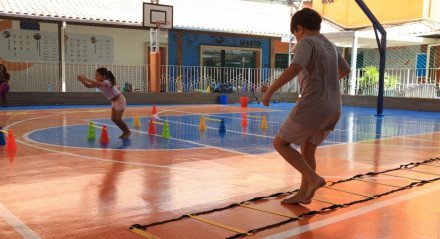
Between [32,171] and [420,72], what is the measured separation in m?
20.7

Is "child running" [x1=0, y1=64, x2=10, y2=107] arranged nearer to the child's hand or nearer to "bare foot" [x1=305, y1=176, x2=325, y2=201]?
the child's hand

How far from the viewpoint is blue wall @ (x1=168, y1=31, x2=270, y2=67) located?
23.8 meters

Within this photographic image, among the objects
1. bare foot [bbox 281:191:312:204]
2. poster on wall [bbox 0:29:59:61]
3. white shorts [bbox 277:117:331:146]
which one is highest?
poster on wall [bbox 0:29:59:61]

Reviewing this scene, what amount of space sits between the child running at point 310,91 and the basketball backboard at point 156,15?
15.7m

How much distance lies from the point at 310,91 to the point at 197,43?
21.3m

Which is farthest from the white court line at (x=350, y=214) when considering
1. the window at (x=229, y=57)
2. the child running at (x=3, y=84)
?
the window at (x=229, y=57)

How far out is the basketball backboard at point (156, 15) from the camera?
62.2ft

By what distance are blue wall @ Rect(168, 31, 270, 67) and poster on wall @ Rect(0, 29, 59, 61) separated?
6014 mm

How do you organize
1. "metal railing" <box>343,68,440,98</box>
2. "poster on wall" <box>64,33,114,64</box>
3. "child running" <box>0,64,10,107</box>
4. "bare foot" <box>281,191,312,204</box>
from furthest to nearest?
"poster on wall" <box>64,33,114,64</box> < "metal railing" <box>343,68,440,98</box> < "child running" <box>0,64,10,107</box> < "bare foot" <box>281,191,312,204</box>

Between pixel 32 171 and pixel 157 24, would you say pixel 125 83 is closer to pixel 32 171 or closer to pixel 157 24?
pixel 157 24

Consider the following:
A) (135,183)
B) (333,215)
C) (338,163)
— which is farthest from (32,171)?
(338,163)

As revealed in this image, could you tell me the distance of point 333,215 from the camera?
3990mm

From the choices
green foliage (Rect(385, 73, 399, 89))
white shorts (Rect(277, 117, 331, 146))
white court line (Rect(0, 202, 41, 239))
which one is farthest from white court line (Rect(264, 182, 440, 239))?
green foliage (Rect(385, 73, 399, 89))

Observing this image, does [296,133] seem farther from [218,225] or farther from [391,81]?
[391,81]
